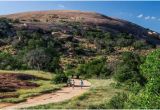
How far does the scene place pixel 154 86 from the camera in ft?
72.3

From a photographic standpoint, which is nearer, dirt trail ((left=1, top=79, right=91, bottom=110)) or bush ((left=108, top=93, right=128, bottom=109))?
bush ((left=108, top=93, right=128, bottom=109))

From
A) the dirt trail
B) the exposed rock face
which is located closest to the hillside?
the exposed rock face

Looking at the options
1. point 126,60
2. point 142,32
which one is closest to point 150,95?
point 126,60

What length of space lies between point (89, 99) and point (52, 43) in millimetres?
56639

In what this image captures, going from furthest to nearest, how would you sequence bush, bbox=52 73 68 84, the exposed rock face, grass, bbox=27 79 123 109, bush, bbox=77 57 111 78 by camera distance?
1. the exposed rock face
2. bush, bbox=77 57 111 78
3. bush, bbox=52 73 68 84
4. grass, bbox=27 79 123 109

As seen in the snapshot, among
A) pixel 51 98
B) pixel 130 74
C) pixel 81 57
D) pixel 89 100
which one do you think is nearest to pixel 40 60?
pixel 81 57

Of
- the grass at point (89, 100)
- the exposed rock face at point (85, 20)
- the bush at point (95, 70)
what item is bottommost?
the bush at point (95, 70)

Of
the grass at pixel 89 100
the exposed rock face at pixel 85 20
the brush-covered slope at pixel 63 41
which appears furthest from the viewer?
the exposed rock face at pixel 85 20

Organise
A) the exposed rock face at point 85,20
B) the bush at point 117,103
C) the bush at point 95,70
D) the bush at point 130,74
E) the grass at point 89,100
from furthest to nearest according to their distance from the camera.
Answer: the exposed rock face at point 85,20, the bush at point 95,70, the bush at point 130,74, the grass at point 89,100, the bush at point 117,103

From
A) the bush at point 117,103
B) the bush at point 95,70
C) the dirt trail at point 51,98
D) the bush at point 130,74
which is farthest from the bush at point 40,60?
the bush at point 117,103

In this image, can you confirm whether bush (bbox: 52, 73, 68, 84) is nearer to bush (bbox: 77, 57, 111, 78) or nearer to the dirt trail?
the dirt trail

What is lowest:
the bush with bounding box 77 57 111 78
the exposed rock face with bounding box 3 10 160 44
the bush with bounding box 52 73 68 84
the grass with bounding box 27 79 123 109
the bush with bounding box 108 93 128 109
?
the bush with bounding box 77 57 111 78

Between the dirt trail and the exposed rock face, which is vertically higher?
the exposed rock face

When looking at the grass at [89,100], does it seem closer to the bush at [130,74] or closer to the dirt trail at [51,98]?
the dirt trail at [51,98]
